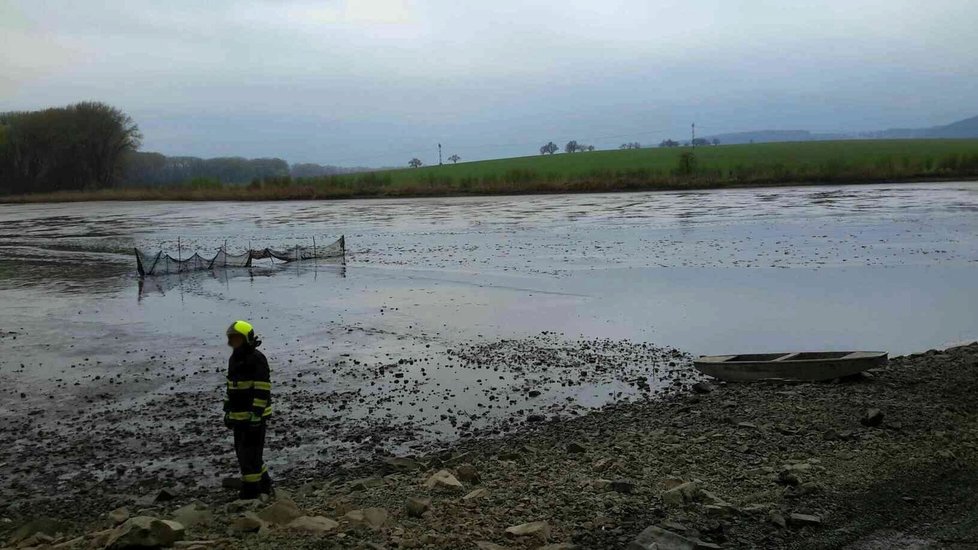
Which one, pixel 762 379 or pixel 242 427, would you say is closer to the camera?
pixel 242 427

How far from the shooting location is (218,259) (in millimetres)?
29359

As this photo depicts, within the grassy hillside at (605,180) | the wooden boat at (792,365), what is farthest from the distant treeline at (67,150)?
the wooden boat at (792,365)

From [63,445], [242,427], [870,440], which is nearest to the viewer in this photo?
[242,427]

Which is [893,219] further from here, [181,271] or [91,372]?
[91,372]

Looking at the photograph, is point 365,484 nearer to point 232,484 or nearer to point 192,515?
point 232,484

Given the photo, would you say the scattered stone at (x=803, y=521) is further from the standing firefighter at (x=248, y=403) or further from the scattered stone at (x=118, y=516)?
the scattered stone at (x=118, y=516)

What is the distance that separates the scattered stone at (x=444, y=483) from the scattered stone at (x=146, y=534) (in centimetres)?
231

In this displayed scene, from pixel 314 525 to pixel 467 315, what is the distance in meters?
12.1

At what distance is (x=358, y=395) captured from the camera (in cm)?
1259

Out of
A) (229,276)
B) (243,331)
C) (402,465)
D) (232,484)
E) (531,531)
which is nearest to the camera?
(531,531)

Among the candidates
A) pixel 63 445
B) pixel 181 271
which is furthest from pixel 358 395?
pixel 181 271

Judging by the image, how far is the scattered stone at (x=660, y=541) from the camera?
6.30 metres

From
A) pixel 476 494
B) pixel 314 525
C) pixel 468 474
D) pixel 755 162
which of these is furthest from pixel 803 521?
pixel 755 162

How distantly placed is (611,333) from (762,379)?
4.13 metres
